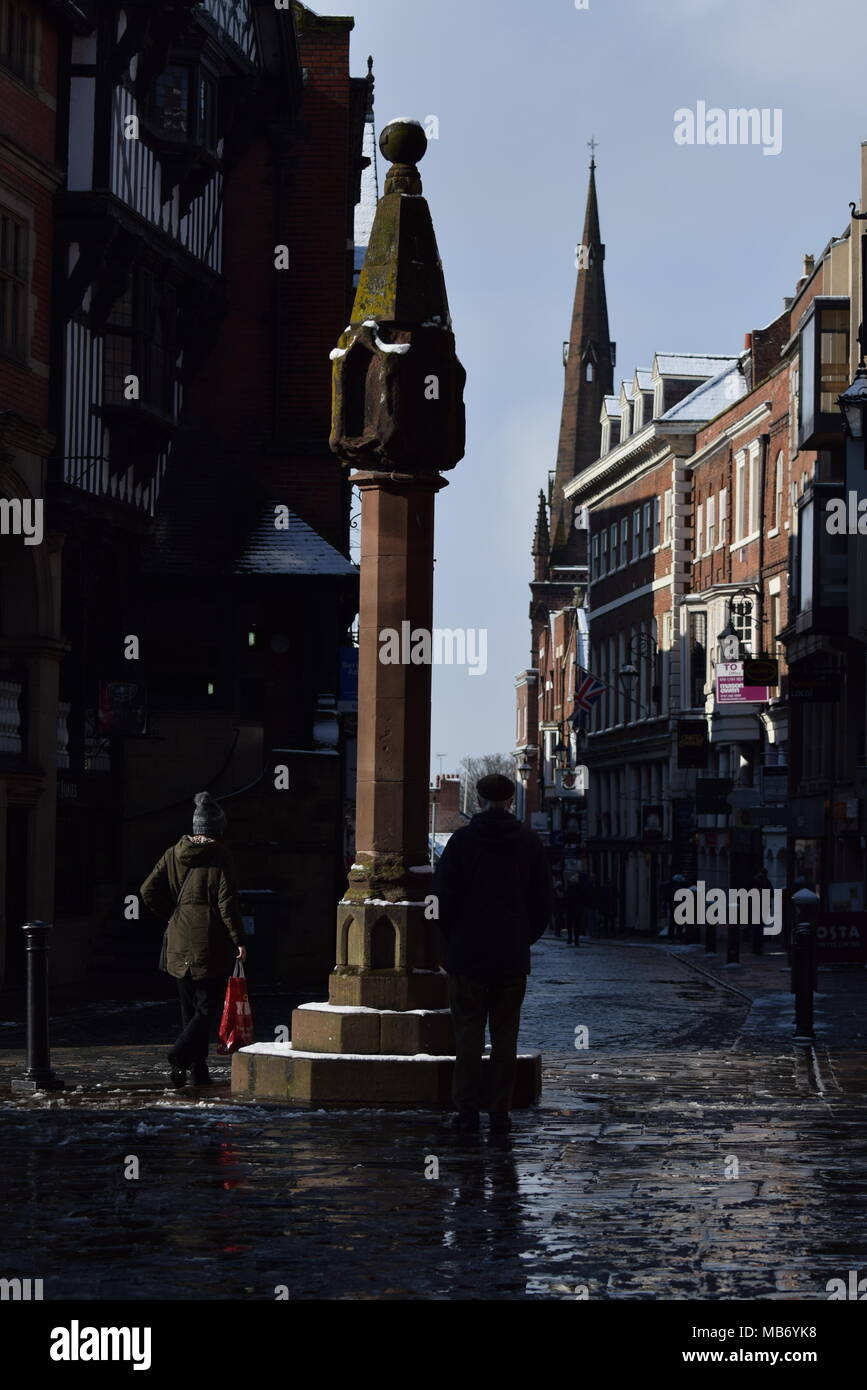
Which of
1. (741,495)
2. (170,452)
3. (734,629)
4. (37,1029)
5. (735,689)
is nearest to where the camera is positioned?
(37,1029)

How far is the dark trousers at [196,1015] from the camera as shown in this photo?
13.9 meters

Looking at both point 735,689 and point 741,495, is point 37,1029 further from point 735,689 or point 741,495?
point 741,495

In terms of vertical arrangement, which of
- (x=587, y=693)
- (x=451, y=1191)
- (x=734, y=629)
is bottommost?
(x=451, y=1191)

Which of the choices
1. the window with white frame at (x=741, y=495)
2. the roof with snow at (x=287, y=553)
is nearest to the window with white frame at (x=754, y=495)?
the window with white frame at (x=741, y=495)

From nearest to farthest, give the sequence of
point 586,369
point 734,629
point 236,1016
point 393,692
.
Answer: point 393,692 → point 236,1016 → point 734,629 → point 586,369

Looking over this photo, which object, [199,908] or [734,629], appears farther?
[734,629]

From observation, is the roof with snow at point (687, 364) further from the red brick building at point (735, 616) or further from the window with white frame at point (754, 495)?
the window with white frame at point (754, 495)

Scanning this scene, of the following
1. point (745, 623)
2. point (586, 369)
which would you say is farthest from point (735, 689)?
point (586, 369)

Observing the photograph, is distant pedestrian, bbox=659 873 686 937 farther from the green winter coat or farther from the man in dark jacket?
the man in dark jacket

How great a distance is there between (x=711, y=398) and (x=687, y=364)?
698 centimetres

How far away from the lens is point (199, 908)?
46.4 ft

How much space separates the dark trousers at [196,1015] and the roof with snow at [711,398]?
57934mm
